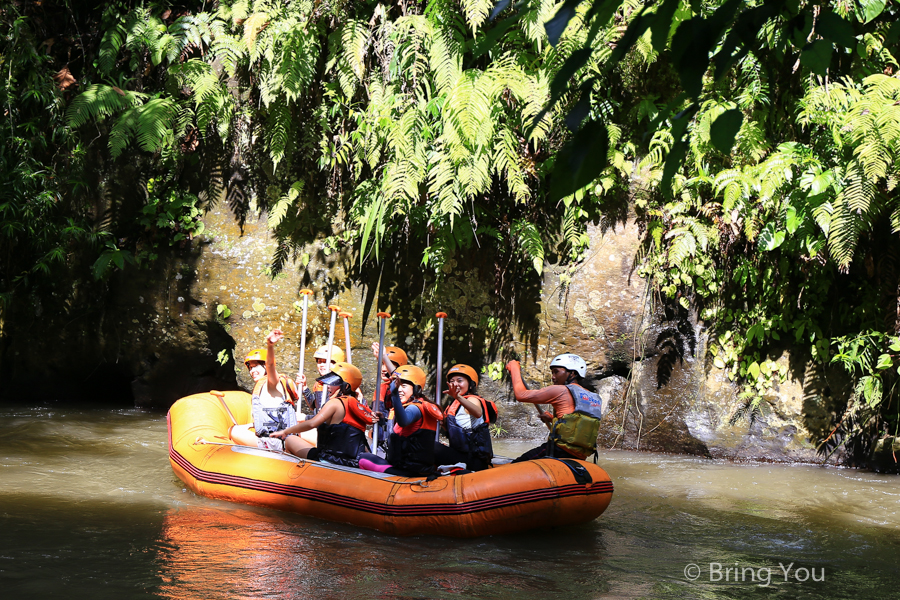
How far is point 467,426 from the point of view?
6.15 metres

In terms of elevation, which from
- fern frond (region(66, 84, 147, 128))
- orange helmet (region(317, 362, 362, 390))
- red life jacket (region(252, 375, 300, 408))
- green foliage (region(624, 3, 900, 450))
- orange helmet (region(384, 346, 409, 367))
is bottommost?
red life jacket (region(252, 375, 300, 408))

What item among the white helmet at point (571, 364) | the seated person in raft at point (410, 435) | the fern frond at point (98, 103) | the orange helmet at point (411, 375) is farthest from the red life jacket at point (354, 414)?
the fern frond at point (98, 103)

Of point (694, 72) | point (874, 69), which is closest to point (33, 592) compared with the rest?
point (694, 72)

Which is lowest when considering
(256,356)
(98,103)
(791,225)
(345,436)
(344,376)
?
(345,436)

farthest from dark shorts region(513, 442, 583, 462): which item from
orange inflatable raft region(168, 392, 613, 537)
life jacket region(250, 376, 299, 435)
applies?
life jacket region(250, 376, 299, 435)

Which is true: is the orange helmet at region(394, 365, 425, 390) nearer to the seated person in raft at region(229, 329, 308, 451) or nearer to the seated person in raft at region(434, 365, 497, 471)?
the seated person in raft at region(434, 365, 497, 471)

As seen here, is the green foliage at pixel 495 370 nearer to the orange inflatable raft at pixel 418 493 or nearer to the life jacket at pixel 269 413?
the life jacket at pixel 269 413

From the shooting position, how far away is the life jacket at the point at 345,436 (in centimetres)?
589

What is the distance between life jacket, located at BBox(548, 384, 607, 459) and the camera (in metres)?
5.70

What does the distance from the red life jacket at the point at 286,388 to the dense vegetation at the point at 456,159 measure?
159cm

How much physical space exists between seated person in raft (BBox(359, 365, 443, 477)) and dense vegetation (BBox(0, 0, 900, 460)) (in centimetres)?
220

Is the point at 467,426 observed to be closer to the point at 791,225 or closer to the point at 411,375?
the point at 411,375

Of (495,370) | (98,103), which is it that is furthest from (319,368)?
(98,103)

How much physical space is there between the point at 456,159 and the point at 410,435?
9.64ft
